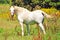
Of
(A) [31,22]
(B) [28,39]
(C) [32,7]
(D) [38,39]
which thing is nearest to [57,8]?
(C) [32,7]

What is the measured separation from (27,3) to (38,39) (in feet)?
66.5

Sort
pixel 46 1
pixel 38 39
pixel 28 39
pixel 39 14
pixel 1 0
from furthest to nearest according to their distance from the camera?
pixel 1 0, pixel 46 1, pixel 39 14, pixel 28 39, pixel 38 39

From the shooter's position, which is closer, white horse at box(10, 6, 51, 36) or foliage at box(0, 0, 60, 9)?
white horse at box(10, 6, 51, 36)

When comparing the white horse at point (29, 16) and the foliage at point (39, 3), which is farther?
the foliage at point (39, 3)

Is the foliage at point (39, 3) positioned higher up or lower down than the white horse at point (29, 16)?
lower down

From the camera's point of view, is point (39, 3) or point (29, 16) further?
point (39, 3)

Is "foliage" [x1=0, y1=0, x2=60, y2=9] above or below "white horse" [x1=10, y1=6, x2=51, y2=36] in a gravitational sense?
below

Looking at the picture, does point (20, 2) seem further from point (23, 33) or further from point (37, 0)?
point (23, 33)

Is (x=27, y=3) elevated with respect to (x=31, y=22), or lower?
lower

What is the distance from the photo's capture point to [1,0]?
5328cm

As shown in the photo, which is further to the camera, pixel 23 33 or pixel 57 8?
pixel 57 8

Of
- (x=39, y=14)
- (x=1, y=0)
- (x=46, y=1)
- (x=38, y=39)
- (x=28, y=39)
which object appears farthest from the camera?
(x=1, y=0)

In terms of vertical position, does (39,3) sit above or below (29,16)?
below

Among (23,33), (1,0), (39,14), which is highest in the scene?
(39,14)
